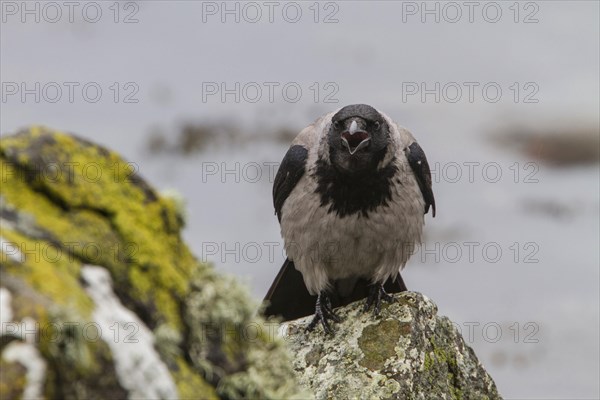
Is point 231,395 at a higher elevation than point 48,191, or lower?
lower

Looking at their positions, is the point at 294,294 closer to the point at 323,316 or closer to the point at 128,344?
the point at 323,316

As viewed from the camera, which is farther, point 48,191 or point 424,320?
point 424,320

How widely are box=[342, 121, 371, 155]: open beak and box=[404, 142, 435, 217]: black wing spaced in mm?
659

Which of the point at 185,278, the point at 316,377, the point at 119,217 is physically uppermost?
the point at 119,217

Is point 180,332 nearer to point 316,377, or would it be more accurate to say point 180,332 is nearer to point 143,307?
point 143,307

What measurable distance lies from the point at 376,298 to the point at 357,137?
4.26 ft

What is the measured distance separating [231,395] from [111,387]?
2.09 feet

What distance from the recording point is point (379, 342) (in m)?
6.50

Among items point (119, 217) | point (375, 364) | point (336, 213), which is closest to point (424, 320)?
point (375, 364)

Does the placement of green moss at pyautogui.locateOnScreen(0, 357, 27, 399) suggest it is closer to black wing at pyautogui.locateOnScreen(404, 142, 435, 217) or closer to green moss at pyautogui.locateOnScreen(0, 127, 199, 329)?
green moss at pyautogui.locateOnScreen(0, 127, 199, 329)

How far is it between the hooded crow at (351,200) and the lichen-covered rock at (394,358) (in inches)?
19.6

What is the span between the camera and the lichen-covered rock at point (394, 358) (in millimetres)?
6152

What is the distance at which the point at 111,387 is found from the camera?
317 cm

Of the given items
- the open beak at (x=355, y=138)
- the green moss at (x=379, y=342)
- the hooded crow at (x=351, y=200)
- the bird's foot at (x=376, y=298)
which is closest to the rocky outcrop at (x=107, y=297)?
the green moss at (x=379, y=342)
